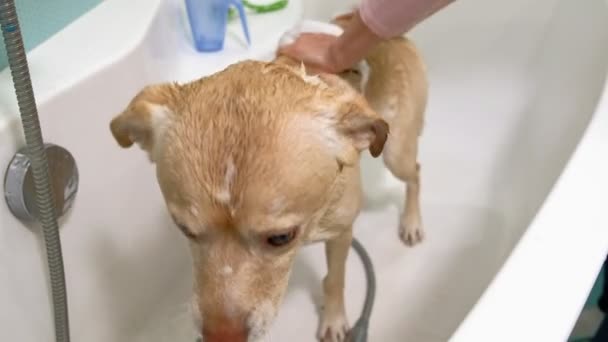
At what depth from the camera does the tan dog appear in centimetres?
101

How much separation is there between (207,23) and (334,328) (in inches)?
33.5

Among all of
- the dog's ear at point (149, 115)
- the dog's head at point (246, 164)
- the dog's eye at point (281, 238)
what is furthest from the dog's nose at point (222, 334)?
the dog's ear at point (149, 115)

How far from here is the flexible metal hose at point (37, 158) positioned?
111cm

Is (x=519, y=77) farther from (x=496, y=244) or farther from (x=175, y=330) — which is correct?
(x=175, y=330)

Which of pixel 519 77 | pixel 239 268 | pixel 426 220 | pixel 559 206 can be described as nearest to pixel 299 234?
pixel 239 268

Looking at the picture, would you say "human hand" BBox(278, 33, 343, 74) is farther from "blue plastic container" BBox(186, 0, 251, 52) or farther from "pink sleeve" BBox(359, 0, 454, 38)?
"blue plastic container" BBox(186, 0, 251, 52)

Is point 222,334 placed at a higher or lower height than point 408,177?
higher

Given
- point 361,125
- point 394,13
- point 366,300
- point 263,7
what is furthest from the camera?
point 263,7

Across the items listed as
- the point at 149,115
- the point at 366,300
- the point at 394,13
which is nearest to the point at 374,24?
the point at 394,13

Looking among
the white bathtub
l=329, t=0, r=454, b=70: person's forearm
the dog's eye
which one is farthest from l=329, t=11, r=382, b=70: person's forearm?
the dog's eye

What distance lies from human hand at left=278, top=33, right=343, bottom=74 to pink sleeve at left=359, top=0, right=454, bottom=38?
0.39 feet

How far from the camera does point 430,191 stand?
211 centimetres

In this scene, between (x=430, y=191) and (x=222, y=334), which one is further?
(x=430, y=191)

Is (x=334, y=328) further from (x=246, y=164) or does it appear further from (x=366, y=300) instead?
(x=246, y=164)
